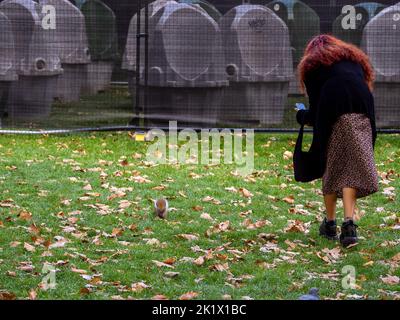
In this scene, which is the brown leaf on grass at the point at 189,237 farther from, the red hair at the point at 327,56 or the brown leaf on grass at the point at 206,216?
the red hair at the point at 327,56

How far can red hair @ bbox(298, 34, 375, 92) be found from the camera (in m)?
7.64

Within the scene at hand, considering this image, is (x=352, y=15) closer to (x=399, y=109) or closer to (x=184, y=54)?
(x=399, y=109)

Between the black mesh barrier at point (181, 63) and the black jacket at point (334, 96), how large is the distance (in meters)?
5.98

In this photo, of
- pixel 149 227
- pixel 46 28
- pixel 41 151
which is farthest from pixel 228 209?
pixel 46 28

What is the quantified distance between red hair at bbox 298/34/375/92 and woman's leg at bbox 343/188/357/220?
0.94 meters

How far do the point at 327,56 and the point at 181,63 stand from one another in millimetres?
6175

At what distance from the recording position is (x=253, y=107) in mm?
13805

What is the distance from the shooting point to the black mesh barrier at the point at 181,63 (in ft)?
44.7

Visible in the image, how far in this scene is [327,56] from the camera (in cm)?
764

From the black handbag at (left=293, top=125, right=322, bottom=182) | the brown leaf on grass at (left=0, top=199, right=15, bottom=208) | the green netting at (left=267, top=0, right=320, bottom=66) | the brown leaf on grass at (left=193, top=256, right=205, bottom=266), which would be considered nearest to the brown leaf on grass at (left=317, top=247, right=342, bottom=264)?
the black handbag at (left=293, top=125, right=322, bottom=182)

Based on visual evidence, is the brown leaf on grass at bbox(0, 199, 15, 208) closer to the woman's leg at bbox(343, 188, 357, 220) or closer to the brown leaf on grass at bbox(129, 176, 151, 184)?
the brown leaf on grass at bbox(129, 176, 151, 184)

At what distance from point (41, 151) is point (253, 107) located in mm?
3349

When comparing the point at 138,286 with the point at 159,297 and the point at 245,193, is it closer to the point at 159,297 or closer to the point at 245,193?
the point at 159,297

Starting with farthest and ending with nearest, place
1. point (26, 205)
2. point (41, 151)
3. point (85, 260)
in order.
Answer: point (41, 151) < point (26, 205) < point (85, 260)
